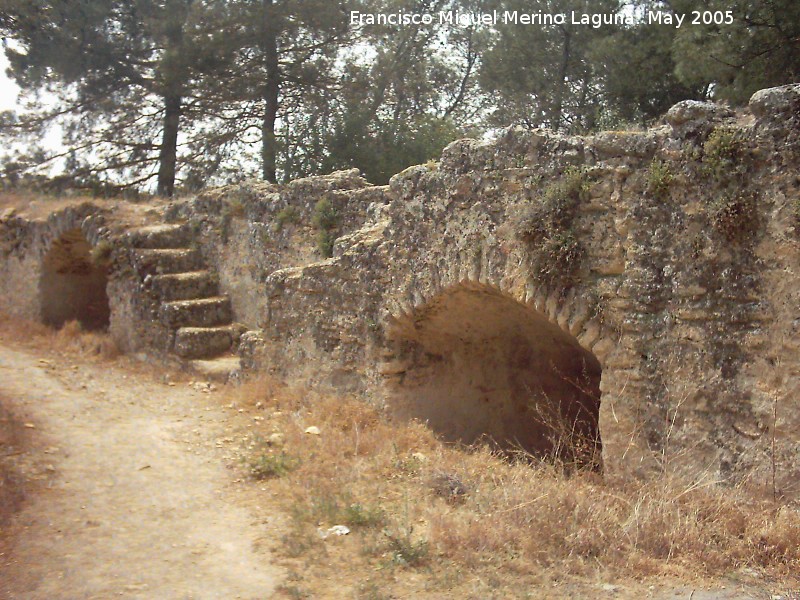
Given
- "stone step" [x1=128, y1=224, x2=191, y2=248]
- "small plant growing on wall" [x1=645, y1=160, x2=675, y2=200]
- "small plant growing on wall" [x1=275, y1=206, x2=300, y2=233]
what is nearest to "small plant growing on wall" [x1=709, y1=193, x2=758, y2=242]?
"small plant growing on wall" [x1=645, y1=160, x2=675, y2=200]

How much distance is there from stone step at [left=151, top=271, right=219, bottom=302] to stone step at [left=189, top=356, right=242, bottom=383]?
4.85ft

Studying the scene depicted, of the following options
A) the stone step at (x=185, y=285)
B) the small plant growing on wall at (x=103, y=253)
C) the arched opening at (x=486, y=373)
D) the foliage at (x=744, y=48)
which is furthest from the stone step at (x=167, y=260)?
the foliage at (x=744, y=48)

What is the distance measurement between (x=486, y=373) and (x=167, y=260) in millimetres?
6560

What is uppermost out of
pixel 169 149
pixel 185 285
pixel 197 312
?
pixel 169 149

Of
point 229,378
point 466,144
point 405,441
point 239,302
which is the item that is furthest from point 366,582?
point 239,302

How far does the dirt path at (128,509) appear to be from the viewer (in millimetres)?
4738

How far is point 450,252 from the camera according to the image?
7.43 metres

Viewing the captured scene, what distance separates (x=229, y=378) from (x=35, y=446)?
3.49 m

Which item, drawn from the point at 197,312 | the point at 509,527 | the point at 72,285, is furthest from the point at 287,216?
the point at 509,527

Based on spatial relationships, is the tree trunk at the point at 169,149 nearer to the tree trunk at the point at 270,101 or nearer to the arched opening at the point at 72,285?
the tree trunk at the point at 270,101

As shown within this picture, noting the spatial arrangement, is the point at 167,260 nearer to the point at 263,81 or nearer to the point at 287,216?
the point at 287,216

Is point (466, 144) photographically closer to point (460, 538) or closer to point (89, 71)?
point (460, 538)

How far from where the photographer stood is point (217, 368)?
1114cm

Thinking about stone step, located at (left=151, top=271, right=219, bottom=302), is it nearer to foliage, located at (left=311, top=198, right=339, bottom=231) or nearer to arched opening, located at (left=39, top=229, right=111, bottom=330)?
arched opening, located at (left=39, top=229, right=111, bottom=330)
